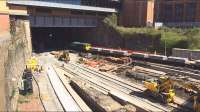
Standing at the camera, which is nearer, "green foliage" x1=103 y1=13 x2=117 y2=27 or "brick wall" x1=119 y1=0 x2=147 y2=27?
"green foliage" x1=103 y1=13 x2=117 y2=27

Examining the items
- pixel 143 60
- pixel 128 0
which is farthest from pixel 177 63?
pixel 128 0

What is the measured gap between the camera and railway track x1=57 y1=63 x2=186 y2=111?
101ft

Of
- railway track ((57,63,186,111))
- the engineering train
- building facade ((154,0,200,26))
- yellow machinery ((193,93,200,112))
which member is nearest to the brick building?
building facade ((154,0,200,26))

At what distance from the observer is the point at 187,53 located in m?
53.6

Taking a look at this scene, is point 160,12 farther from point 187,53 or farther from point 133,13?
point 187,53

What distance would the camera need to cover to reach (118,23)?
8488cm

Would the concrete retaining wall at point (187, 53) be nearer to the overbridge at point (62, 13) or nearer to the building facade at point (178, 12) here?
the building facade at point (178, 12)

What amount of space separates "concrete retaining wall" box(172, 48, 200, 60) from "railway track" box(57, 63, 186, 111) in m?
14.5

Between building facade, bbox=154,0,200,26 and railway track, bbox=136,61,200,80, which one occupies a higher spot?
building facade, bbox=154,0,200,26

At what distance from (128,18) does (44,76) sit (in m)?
46.4

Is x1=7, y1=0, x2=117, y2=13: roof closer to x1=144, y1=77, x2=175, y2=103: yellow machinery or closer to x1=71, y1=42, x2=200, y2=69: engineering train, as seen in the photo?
x1=71, y1=42, x2=200, y2=69: engineering train

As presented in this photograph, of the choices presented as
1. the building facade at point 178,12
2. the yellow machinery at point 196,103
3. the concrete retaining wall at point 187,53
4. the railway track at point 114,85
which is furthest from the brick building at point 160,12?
the yellow machinery at point 196,103

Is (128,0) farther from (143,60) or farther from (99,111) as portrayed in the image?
(99,111)

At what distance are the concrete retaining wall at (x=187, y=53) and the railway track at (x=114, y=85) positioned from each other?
14.5 metres
